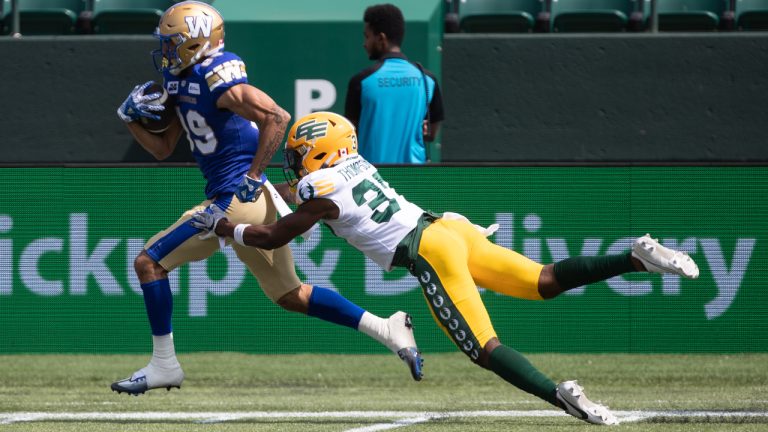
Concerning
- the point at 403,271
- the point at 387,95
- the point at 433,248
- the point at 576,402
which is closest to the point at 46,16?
the point at 387,95

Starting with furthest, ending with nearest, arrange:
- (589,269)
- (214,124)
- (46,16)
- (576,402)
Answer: (46,16), (214,124), (589,269), (576,402)

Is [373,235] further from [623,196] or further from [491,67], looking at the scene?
[491,67]

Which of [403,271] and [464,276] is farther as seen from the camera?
[403,271]

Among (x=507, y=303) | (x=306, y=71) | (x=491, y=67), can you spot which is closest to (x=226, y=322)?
(x=507, y=303)

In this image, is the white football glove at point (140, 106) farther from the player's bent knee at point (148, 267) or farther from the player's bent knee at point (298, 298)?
the player's bent knee at point (298, 298)

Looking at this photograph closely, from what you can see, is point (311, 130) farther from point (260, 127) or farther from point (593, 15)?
point (593, 15)

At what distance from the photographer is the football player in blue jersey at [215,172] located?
23.3 feet

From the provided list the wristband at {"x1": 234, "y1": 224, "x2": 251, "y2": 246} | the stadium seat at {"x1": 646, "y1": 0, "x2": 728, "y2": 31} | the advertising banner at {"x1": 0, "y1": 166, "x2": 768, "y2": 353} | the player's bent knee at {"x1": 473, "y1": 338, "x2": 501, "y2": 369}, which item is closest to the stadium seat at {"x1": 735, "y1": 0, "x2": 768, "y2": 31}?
the stadium seat at {"x1": 646, "y1": 0, "x2": 728, "y2": 31}

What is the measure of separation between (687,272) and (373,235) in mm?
1504

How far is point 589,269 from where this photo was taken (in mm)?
6641

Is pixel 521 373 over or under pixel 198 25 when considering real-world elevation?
under

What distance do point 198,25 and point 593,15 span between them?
19.6ft

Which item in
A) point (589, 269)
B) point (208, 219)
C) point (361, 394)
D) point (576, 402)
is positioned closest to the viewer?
point (576, 402)

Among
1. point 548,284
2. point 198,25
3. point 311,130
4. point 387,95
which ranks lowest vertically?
point 548,284
